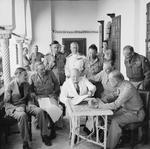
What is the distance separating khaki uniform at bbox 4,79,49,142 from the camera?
361 cm

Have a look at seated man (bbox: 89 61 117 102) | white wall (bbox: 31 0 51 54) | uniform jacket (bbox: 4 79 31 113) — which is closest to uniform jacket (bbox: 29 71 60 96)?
uniform jacket (bbox: 4 79 31 113)

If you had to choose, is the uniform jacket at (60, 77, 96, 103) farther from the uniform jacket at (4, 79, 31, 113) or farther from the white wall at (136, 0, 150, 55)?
the white wall at (136, 0, 150, 55)

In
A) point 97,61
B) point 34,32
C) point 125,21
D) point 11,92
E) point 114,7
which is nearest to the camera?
point 11,92

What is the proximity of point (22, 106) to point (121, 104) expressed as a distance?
1.52 metres

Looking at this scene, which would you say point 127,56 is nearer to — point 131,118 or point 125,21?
point 131,118

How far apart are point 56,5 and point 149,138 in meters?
A: 8.43

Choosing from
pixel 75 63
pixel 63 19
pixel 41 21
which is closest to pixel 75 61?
pixel 75 63

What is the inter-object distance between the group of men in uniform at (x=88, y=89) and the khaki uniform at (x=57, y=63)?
1.89 feet

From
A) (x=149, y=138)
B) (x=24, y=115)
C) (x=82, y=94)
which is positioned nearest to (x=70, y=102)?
(x=82, y=94)

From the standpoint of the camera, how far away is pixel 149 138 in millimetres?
3963

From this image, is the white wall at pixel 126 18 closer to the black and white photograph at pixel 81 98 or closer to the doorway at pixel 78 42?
the black and white photograph at pixel 81 98

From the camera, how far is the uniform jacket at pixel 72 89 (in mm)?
3885

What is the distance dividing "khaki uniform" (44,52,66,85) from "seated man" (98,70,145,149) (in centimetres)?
230

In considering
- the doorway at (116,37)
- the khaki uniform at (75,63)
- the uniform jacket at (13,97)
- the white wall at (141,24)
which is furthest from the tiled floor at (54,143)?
the doorway at (116,37)
